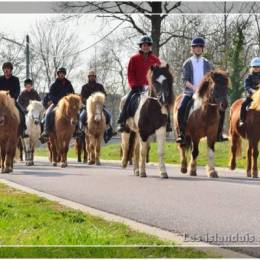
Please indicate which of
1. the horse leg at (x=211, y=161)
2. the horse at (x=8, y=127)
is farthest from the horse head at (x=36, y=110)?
the horse leg at (x=211, y=161)

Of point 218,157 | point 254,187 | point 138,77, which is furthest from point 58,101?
point 254,187

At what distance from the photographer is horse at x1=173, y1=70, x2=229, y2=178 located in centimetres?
1389

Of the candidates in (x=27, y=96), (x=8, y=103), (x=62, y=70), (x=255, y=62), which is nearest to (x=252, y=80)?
(x=255, y=62)

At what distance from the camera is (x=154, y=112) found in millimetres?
14336

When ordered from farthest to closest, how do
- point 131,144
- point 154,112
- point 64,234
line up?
point 131,144, point 154,112, point 64,234

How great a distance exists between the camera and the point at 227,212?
29.2ft

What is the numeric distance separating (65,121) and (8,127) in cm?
353

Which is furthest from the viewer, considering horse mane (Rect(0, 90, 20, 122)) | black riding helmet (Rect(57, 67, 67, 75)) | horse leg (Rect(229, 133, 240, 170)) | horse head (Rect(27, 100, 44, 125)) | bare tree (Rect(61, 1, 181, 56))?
horse head (Rect(27, 100, 44, 125))

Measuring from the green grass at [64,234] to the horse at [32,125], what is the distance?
459 inches

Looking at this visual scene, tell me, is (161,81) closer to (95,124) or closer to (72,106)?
(72,106)

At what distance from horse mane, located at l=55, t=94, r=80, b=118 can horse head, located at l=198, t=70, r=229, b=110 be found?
618 cm

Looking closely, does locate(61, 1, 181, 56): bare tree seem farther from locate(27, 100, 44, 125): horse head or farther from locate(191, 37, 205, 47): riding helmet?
locate(27, 100, 44, 125): horse head

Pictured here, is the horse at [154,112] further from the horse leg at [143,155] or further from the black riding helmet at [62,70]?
the black riding helmet at [62,70]

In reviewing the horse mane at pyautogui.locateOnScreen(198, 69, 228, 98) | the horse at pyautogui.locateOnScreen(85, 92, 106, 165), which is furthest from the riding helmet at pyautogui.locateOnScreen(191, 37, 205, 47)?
the horse at pyautogui.locateOnScreen(85, 92, 106, 165)
